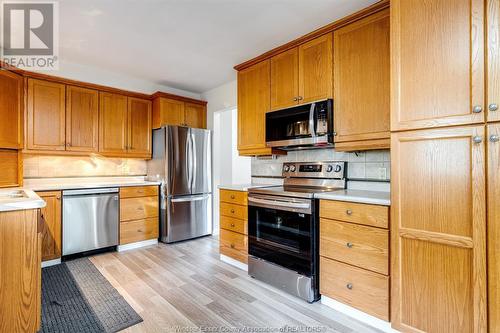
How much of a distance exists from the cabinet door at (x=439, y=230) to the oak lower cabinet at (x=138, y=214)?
3155mm

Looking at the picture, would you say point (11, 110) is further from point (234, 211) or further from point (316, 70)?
point (316, 70)

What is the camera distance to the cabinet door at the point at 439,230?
4.43ft

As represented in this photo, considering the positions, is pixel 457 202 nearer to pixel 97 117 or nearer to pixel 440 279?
pixel 440 279

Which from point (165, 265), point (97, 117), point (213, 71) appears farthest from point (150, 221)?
point (213, 71)

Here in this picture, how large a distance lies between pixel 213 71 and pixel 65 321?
3131mm

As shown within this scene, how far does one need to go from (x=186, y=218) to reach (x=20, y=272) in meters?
2.35

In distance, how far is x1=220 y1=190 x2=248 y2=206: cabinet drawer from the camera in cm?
284

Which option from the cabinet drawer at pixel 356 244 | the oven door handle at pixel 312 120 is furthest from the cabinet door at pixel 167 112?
the cabinet drawer at pixel 356 244

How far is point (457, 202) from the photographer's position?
4.63 feet

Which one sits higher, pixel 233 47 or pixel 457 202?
pixel 233 47

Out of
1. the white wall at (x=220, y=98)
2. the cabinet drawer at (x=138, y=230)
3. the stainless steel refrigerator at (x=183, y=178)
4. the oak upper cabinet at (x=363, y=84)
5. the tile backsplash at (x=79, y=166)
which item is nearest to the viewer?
the oak upper cabinet at (x=363, y=84)

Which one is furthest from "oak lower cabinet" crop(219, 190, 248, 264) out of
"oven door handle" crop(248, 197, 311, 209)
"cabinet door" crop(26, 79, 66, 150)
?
"cabinet door" crop(26, 79, 66, 150)

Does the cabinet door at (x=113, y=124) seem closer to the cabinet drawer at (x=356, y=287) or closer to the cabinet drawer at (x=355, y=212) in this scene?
the cabinet drawer at (x=355, y=212)

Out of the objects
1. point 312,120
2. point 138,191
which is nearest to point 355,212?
point 312,120
